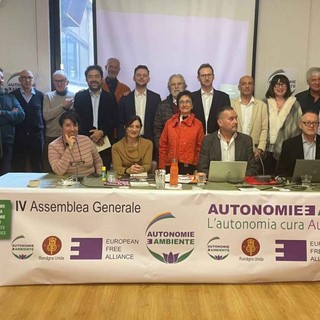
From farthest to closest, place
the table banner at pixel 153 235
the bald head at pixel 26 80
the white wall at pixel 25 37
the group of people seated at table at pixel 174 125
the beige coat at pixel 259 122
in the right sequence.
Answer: the white wall at pixel 25 37
the bald head at pixel 26 80
the beige coat at pixel 259 122
the group of people seated at table at pixel 174 125
the table banner at pixel 153 235

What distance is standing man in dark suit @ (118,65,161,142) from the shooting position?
147 inches

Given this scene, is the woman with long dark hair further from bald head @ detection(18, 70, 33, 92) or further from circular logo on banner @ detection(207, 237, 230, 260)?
bald head @ detection(18, 70, 33, 92)

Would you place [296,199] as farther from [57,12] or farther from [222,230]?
[57,12]

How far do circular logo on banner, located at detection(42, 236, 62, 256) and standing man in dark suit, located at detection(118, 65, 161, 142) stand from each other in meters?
1.53

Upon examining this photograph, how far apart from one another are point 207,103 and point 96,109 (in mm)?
1095

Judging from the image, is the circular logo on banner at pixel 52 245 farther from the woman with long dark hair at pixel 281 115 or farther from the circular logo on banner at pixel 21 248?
the woman with long dark hair at pixel 281 115

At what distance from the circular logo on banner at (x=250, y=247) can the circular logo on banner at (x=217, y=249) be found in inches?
4.3

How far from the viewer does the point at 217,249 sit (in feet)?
7.98

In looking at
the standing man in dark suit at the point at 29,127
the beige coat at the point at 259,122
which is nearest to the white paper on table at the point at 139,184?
the beige coat at the point at 259,122

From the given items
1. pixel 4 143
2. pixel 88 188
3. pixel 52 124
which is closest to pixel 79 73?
pixel 52 124

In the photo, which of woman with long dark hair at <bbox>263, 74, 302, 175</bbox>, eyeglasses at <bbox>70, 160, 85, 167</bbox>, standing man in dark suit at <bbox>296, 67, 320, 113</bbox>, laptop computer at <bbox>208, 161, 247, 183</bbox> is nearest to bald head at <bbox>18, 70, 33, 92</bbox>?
eyeglasses at <bbox>70, 160, 85, 167</bbox>

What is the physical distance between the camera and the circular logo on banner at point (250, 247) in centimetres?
244

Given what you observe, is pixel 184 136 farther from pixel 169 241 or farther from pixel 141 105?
pixel 169 241

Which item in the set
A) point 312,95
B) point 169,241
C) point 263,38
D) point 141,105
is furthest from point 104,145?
point 263,38
